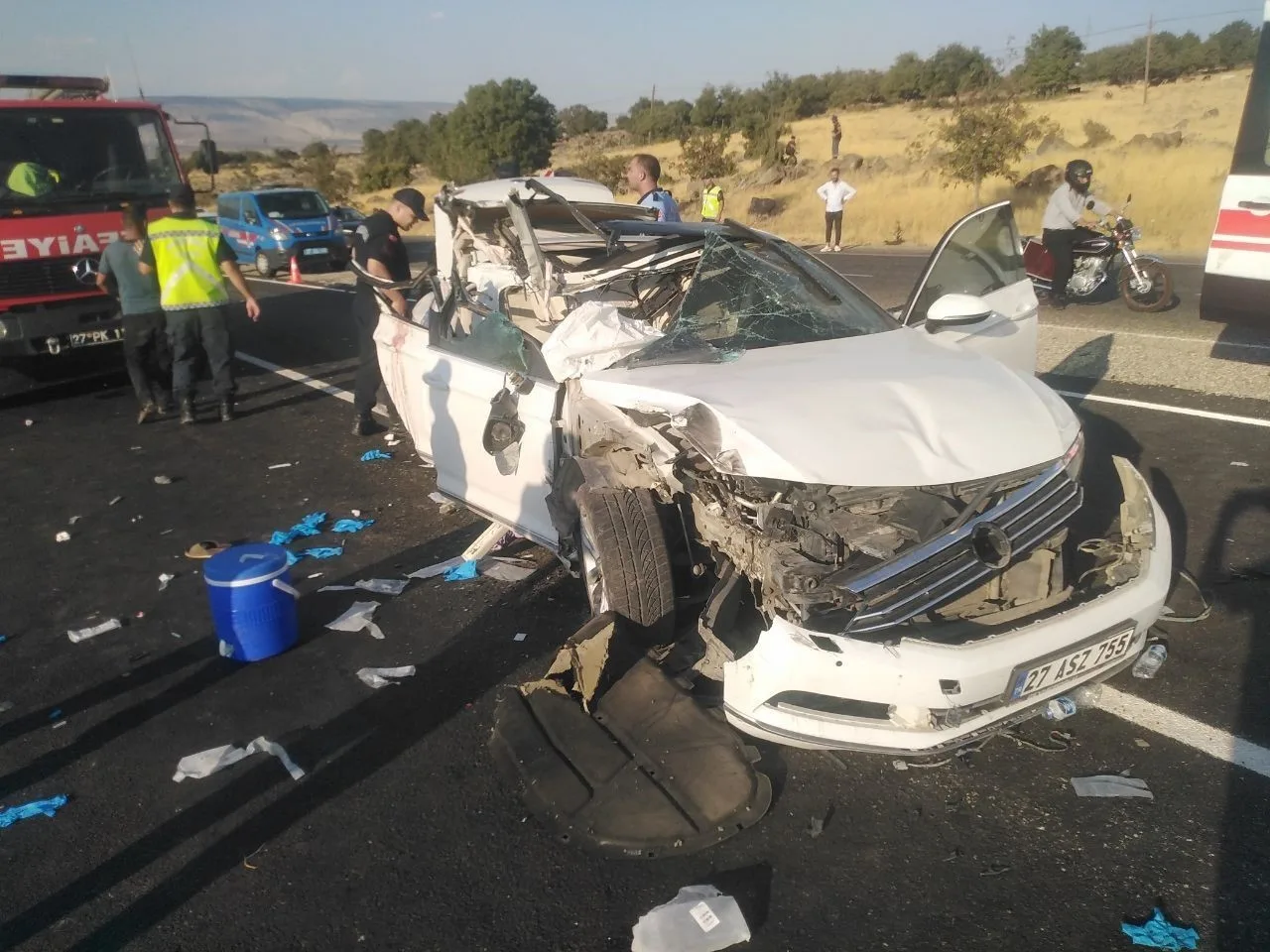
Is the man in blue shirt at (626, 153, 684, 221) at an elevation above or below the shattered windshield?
above

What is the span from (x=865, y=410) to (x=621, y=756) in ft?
4.81

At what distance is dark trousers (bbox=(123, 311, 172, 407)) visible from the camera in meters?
7.66

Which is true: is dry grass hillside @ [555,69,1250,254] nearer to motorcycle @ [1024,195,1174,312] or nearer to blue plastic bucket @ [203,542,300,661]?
motorcycle @ [1024,195,1174,312]

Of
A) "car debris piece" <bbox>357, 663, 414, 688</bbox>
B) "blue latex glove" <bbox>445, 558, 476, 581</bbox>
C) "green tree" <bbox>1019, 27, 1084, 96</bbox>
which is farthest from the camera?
"green tree" <bbox>1019, 27, 1084, 96</bbox>

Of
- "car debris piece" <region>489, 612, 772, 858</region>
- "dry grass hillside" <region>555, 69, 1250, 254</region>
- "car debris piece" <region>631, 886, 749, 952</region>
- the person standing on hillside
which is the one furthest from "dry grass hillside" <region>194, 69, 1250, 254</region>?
"car debris piece" <region>631, 886, 749, 952</region>

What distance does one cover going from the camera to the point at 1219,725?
3295mm

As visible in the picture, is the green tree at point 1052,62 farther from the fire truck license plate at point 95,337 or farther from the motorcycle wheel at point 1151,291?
the fire truck license plate at point 95,337

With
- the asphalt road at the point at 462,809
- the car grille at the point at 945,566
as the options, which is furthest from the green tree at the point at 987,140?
the car grille at the point at 945,566

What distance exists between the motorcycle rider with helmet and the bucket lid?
9.70 metres

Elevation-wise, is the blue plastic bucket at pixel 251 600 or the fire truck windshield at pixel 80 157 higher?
the fire truck windshield at pixel 80 157

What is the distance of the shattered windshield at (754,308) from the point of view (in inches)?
160

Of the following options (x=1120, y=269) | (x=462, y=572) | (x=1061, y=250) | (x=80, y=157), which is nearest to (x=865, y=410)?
(x=462, y=572)

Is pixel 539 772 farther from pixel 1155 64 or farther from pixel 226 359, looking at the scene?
pixel 1155 64

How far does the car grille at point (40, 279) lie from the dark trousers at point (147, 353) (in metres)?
1.01
